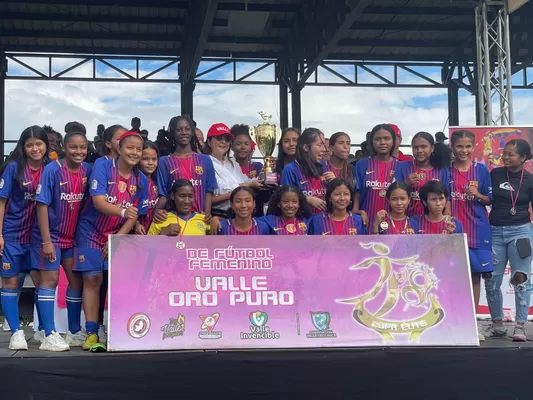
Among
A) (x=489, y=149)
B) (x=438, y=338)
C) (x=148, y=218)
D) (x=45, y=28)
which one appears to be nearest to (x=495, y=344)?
(x=438, y=338)

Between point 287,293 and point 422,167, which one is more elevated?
point 422,167

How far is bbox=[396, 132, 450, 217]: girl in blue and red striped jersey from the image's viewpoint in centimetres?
486

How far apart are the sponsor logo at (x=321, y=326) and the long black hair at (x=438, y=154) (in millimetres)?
1630

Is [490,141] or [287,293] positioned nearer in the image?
[287,293]

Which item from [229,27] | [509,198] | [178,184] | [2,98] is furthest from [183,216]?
[2,98]

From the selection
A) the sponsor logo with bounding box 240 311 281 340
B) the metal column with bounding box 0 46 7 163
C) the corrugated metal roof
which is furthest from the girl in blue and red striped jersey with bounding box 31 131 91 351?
the metal column with bounding box 0 46 7 163

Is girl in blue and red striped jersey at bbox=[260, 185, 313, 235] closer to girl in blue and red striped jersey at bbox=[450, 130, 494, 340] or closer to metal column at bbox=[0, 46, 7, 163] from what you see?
girl in blue and red striped jersey at bbox=[450, 130, 494, 340]

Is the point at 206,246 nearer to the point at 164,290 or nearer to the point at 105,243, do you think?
the point at 164,290

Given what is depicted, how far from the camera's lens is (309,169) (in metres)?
4.90

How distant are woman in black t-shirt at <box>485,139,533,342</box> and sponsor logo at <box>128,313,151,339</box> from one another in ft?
8.43

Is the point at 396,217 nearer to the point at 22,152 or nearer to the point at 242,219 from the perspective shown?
the point at 242,219

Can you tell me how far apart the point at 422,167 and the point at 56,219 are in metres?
2.71

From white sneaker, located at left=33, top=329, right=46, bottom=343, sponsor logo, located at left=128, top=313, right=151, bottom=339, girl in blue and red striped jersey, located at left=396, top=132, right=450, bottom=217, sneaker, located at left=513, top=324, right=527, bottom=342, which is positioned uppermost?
girl in blue and red striped jersey, located at left=396, top=132, right=450, bottom=217

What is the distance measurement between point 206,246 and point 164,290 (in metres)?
0.38
